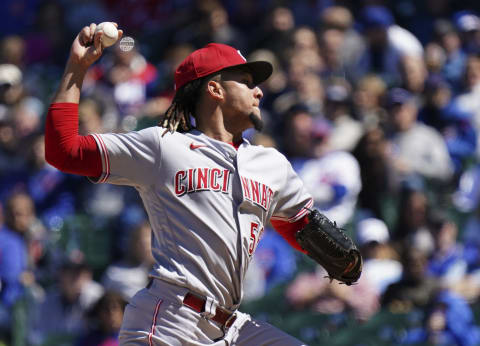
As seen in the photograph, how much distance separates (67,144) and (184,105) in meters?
0.64

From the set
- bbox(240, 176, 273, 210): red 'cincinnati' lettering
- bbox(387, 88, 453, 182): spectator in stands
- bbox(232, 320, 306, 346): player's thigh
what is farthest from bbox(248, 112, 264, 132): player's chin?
bbox(387, 88, 453, 182): spectator in stands

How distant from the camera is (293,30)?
9.57m

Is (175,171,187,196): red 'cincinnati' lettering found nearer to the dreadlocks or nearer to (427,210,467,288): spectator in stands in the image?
the dreadlocks

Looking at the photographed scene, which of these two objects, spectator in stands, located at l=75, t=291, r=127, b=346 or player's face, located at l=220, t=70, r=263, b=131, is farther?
spectator in stands, located at l=75, t=291, r=127, b=346

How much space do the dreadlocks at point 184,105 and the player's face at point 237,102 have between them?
0.10 m

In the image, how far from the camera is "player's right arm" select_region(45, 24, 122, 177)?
3814 mm

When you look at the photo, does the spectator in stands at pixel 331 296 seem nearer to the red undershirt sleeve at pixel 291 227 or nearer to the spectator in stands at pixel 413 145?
the spectator in stands at pixel 413 145

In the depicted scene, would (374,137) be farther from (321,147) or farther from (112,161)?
(112,161)

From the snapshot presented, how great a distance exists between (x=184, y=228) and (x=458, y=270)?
3567 mm

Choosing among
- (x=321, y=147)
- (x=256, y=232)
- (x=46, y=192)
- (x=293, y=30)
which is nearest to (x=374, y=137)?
(x=321, y=147)

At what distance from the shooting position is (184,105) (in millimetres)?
4242

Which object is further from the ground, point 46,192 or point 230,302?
point 230,302

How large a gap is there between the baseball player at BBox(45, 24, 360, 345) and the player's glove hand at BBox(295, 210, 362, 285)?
21 centimetres

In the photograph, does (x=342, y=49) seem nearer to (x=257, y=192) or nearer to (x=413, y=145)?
(x=413, y=145)
